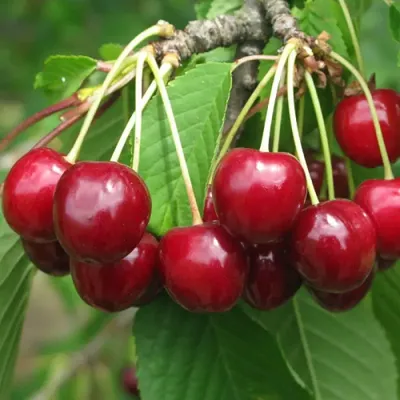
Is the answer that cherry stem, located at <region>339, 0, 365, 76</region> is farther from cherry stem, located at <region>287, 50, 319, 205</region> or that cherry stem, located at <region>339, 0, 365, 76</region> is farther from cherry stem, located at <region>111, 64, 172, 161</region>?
cherry stem, located at <region>111, 64, 172, 161</region>

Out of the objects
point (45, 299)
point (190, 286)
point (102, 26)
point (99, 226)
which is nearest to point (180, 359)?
point (190, 286)

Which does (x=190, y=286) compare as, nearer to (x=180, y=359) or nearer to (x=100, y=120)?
(x=180, y=359)

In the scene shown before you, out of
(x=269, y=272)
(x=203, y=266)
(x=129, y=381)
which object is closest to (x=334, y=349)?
(x=269, y=272)

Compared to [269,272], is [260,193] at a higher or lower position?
higher

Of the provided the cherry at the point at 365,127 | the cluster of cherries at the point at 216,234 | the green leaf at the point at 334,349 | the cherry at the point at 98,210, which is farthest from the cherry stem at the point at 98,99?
the green leaf at the point at 334,349

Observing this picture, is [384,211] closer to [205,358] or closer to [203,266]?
[203,266]

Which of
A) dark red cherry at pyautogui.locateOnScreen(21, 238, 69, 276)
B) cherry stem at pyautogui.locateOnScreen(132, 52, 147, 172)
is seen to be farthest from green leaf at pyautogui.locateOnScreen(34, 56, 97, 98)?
dark red cherry at pyautogui.locateOnScreen(21, 238, 69, 276)

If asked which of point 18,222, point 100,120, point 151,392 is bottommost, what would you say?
point 151,392
